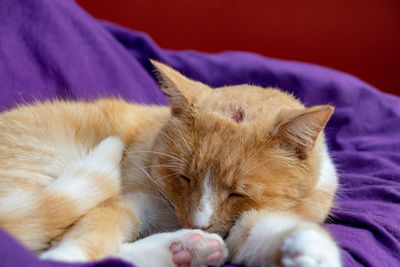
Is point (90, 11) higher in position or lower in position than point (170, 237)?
higher

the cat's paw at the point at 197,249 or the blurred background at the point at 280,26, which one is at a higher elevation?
the blurred background at the point at 280,26

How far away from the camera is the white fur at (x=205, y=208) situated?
1.30 m

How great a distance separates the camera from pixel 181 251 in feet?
4.20

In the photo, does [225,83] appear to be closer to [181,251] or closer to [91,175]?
[91,175]

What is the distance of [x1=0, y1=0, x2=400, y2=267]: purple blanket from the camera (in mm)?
1708

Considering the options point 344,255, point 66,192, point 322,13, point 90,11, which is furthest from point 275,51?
point 66,192

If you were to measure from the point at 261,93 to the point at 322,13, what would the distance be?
76.3 inches

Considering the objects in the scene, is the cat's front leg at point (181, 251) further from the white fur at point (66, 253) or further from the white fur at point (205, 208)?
the white fur at point (66, 253)

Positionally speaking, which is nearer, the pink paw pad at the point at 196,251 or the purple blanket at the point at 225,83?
the pink paw pad at the point at 196,251

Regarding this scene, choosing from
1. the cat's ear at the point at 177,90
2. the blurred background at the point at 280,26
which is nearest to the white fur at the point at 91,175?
the cat's ear at the point at 177,90

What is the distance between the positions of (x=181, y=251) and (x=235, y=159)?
325mm

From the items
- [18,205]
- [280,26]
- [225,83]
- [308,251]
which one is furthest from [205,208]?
[280,26]

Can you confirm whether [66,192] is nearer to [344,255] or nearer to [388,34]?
[344,255]

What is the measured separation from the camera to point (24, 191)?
1.35 metres
